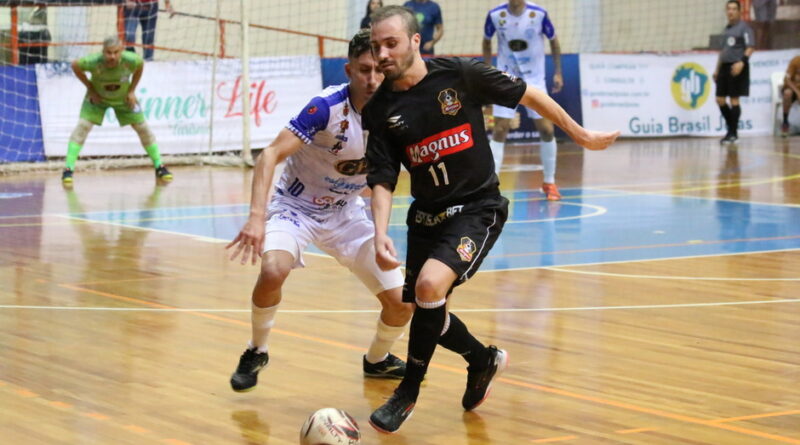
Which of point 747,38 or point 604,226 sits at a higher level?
point 747,38

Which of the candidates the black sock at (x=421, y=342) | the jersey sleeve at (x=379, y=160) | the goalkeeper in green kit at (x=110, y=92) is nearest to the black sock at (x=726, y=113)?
the goalkeeper in green kit at (x=110, y=92)

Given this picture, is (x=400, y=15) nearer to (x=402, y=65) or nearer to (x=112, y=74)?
(x=402, y=65)

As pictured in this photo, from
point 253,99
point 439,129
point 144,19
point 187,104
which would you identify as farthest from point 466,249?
point 144,19

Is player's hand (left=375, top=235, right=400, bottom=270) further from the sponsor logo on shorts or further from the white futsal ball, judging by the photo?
the white futsal ball

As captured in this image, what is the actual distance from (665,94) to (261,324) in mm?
18511

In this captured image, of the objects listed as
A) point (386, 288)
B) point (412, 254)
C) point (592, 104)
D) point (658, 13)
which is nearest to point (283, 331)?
point (386, 288)

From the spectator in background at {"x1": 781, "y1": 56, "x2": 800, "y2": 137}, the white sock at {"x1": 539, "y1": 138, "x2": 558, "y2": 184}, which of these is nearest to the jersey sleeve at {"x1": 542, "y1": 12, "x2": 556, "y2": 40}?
the white sock at {"x1": 539, "y1": 138, "x2": 558, "y2": 184}

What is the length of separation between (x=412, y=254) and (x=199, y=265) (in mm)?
4286

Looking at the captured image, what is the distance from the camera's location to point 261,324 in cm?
549

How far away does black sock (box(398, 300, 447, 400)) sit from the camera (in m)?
4.85

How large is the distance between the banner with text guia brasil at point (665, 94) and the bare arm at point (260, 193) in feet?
56.4

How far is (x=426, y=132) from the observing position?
4961mm

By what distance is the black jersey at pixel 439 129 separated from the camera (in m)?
4.96

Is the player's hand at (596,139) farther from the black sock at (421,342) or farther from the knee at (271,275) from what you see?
the knee at (271,275)
